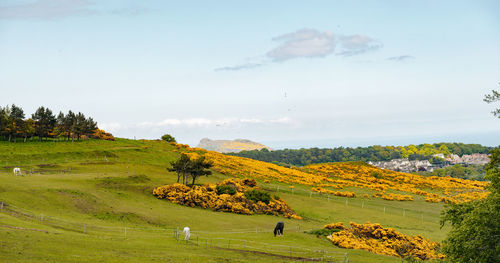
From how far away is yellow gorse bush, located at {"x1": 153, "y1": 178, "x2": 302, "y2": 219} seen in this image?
206 ft

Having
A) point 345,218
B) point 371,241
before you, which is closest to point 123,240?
point 371,241

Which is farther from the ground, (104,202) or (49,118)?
(49,118)

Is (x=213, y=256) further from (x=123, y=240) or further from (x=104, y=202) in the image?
(x=104, y=202)

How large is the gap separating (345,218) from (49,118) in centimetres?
9391

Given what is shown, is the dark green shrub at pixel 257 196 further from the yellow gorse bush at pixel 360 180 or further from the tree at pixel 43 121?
the tree at pixel 43 121

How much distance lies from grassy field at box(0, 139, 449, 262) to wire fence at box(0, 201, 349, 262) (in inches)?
3.9

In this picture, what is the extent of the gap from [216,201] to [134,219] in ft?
59.9

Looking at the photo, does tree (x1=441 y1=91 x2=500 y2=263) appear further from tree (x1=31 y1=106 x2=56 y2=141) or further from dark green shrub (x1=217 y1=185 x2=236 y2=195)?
tree (x1=31 y1=106 x2=56 y2=141)

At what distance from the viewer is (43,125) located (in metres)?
116

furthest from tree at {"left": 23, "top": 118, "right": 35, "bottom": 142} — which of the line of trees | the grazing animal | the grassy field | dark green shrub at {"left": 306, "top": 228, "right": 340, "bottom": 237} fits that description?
dark green shrub at {"left": 306, "top": 228, "right": 340, "bottom": 237}

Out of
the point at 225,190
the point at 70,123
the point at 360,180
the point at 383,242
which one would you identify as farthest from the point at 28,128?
the point at 383,242

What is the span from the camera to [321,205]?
76.8 metres

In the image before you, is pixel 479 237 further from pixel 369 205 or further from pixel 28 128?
pixel 28 128

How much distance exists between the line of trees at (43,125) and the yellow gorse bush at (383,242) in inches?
3694
